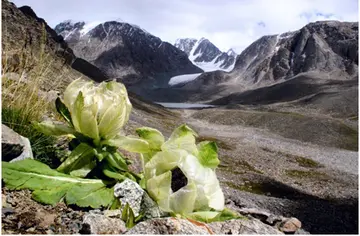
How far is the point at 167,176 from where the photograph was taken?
1465 mm

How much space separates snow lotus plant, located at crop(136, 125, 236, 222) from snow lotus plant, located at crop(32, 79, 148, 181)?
3.8 inches

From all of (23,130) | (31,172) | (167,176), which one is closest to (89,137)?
(31,172)

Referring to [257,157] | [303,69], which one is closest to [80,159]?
[257,157]

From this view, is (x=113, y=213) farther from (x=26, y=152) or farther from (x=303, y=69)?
(x=303, y=69)

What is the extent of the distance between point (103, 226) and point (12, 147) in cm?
69

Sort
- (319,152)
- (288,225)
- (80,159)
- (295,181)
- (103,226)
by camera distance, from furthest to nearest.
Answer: (319,152) → (295,181) → (288,225) → (80,159) → (103,226)

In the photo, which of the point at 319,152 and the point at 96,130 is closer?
the point at 96,130

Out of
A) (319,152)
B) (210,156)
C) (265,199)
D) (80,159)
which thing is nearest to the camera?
(210,156)

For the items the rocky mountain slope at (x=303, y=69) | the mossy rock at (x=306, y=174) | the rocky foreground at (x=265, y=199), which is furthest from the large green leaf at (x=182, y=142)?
the rocky mountain slope at (x=303, y=69)

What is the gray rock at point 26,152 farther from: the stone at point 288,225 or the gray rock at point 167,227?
the stone at point 288,225

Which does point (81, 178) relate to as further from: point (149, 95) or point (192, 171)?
point (149, 95)

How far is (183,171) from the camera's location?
150 cm

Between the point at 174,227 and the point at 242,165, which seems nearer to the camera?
the point at 174,227

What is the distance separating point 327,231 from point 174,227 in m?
13.1
